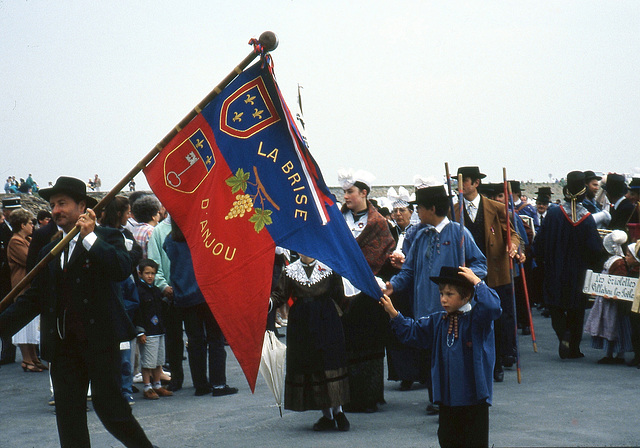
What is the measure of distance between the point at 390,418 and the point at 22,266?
19.3 feet

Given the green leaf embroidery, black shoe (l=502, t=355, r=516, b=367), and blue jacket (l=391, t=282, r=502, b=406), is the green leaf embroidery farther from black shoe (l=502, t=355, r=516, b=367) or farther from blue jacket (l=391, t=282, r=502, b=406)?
black shoe (l=502, t=355, r=516, b=367)

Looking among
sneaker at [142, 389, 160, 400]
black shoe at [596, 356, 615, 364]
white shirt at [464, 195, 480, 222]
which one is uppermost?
white shirt at [464, 195, 480, 222]

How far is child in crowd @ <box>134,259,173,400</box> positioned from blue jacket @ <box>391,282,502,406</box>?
404 centimetres

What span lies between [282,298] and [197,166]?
2.43 meters

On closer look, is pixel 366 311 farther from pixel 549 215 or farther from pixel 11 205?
pixel 11 205

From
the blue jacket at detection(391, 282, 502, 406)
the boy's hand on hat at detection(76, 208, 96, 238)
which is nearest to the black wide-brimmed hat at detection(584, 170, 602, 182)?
the blue jacket at detection(391, 282, 502, 406)

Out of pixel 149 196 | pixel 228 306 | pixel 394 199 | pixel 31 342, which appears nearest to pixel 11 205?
pixel 31 342

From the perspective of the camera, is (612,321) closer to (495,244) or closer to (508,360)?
(508,360)

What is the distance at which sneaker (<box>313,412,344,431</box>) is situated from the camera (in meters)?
6.54

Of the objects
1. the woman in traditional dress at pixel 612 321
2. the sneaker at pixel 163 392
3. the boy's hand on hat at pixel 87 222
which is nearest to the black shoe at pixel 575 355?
the woman in traditional dress at pixel 612 321

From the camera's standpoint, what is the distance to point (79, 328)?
4863mm

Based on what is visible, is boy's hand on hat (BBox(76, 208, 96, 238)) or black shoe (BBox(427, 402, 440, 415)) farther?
black shoe (BBox(427, 402, 440, 415))

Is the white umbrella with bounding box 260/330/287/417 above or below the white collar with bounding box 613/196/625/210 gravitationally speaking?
below

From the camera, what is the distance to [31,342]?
1029 centimetres
